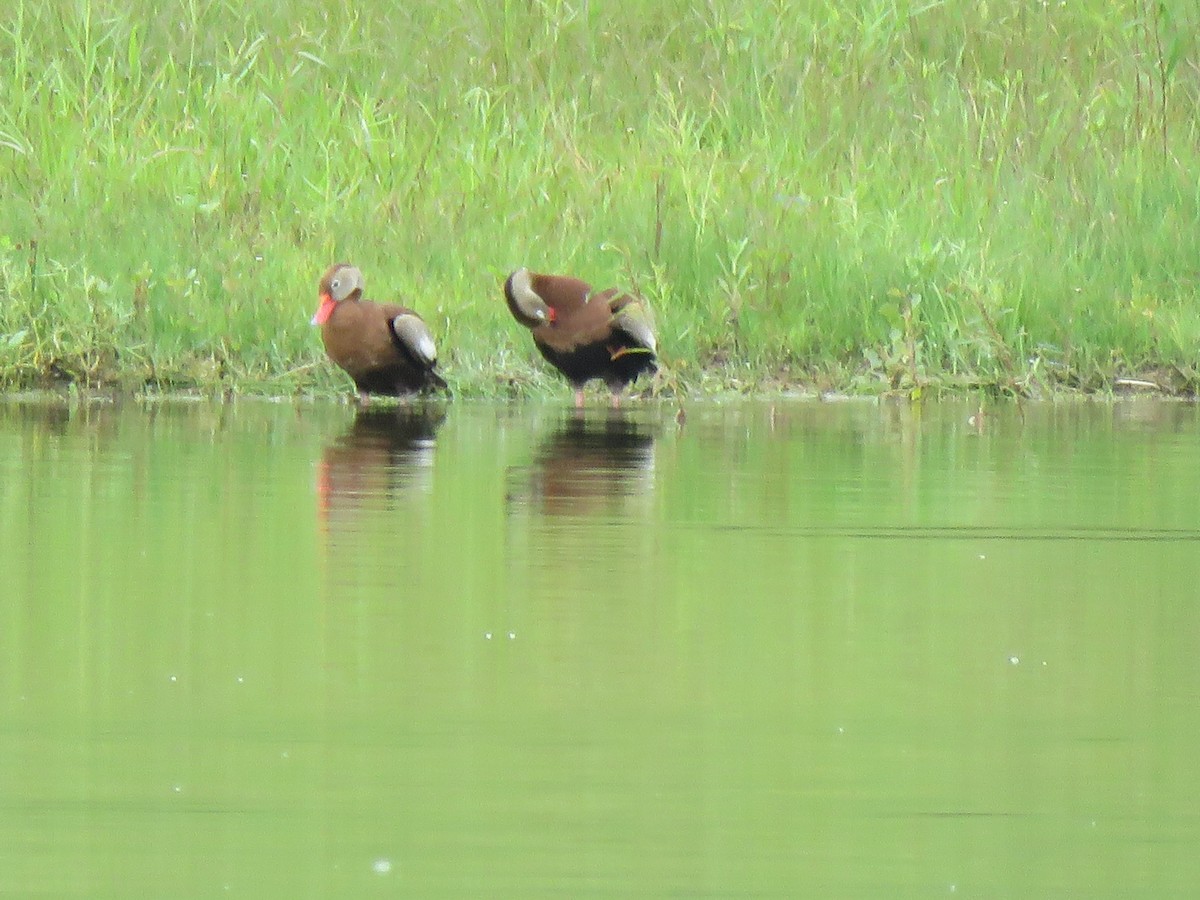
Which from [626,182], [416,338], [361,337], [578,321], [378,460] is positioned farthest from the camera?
[626,182]

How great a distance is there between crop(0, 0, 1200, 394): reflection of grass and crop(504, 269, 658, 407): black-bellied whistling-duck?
1.73 feet

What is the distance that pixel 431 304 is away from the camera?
11.4 metres

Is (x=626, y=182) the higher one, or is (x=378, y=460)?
(x=626, y=182)

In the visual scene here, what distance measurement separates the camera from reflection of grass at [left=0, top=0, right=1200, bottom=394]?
11.2 metres

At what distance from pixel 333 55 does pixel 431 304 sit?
340 centimetres

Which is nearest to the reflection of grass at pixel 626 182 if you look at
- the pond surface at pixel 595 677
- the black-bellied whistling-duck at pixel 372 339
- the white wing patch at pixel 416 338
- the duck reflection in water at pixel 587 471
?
the black-bellied whistling-duck at pixel 372 339

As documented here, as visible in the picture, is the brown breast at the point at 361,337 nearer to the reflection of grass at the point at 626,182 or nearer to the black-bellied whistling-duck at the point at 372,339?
the black-bellied whistling-duck at the point at 372,339

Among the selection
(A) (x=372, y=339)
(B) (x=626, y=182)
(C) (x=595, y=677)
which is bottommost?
(C) (x=595, y=677)

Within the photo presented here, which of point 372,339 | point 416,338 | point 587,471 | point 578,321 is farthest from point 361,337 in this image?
point 587,471

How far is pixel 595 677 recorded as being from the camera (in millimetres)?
4410

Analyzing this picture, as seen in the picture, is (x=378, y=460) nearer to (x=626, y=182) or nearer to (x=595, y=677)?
(x=595, y=677)

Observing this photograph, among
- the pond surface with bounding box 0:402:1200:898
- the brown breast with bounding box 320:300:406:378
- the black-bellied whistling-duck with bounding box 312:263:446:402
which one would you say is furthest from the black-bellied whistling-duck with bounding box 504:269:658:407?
the pond surface with bounding box 0:402:1200:898

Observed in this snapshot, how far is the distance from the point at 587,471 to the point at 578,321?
269 centimetres

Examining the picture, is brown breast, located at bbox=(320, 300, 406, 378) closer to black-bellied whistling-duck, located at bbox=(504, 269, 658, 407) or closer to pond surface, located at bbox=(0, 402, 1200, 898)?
black-bellied whistling-duck, located at bbox=(504, 269, 658, 407)
